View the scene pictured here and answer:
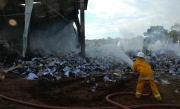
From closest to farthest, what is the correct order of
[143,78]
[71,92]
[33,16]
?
[143,78] < [71,92] < [33,16]

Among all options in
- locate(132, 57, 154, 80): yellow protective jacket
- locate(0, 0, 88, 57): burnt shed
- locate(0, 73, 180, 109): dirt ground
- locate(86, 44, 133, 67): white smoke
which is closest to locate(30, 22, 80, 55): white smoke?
locate(0, 0, 88, 57): burnt shed

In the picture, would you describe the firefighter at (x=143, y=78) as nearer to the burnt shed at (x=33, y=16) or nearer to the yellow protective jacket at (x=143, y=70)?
the yellow protective jacket at (x=143, y=70)

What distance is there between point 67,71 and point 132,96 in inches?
146

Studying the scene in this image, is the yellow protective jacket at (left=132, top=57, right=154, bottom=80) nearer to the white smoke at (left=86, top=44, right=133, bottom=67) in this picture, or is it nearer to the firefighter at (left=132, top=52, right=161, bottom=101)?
the firefighter at (left=132, top=52, right=161, bottom=101)

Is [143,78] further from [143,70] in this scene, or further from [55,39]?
[55,39]

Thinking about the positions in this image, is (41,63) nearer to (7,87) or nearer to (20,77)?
(20,77)

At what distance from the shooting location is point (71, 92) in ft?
25.5

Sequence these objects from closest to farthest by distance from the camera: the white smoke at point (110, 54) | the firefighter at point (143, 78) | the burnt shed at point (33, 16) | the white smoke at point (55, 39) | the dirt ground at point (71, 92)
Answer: the dirt ground at point (71, 92)
the firefighter at point (143, 78)
the burnt shed at point (33, 16)
the white smoke at point (110, 54)
the white smoke at point (55, 39)

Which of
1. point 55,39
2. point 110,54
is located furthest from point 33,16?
point 110,54

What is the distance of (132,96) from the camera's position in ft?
24.4

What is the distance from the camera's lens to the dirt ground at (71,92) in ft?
21.8

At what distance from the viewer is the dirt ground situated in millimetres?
6633

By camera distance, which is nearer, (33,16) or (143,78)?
(143,78)

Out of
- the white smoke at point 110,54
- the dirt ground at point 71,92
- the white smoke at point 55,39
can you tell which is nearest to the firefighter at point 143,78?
the dirt ground at point 71,92
